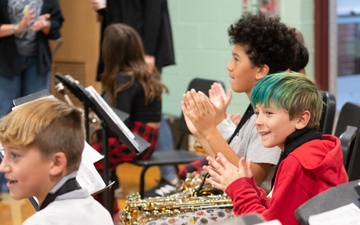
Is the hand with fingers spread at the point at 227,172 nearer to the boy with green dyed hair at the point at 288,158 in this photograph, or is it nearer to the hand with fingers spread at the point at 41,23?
the boy with green dyed hair at the point at 288,158

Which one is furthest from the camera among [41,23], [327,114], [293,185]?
[41,23]

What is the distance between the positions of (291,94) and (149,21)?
2972 millimetres

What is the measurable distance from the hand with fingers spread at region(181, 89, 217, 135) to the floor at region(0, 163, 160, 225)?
5.82 feet

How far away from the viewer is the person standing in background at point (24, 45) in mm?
4953

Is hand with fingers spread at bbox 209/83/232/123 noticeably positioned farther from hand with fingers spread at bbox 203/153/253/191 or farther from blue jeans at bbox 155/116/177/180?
blue jeans at bbox 155/116/177/180

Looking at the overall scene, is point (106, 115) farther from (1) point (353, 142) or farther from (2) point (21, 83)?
(2) point (21, 83)

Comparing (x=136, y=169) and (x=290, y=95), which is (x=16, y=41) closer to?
(x=136, y=169)

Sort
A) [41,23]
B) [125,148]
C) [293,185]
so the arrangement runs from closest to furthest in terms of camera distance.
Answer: [293,185] → [125,148] → [41,23]

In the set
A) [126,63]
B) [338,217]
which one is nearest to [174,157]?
[126,63]

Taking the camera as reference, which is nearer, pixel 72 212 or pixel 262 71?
pixel 72 212

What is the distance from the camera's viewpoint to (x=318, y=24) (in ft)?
18.2

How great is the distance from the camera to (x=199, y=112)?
3.15 m

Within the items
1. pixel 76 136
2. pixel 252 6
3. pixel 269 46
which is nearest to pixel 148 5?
pixel 252 6

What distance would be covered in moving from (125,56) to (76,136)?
2.68 m
